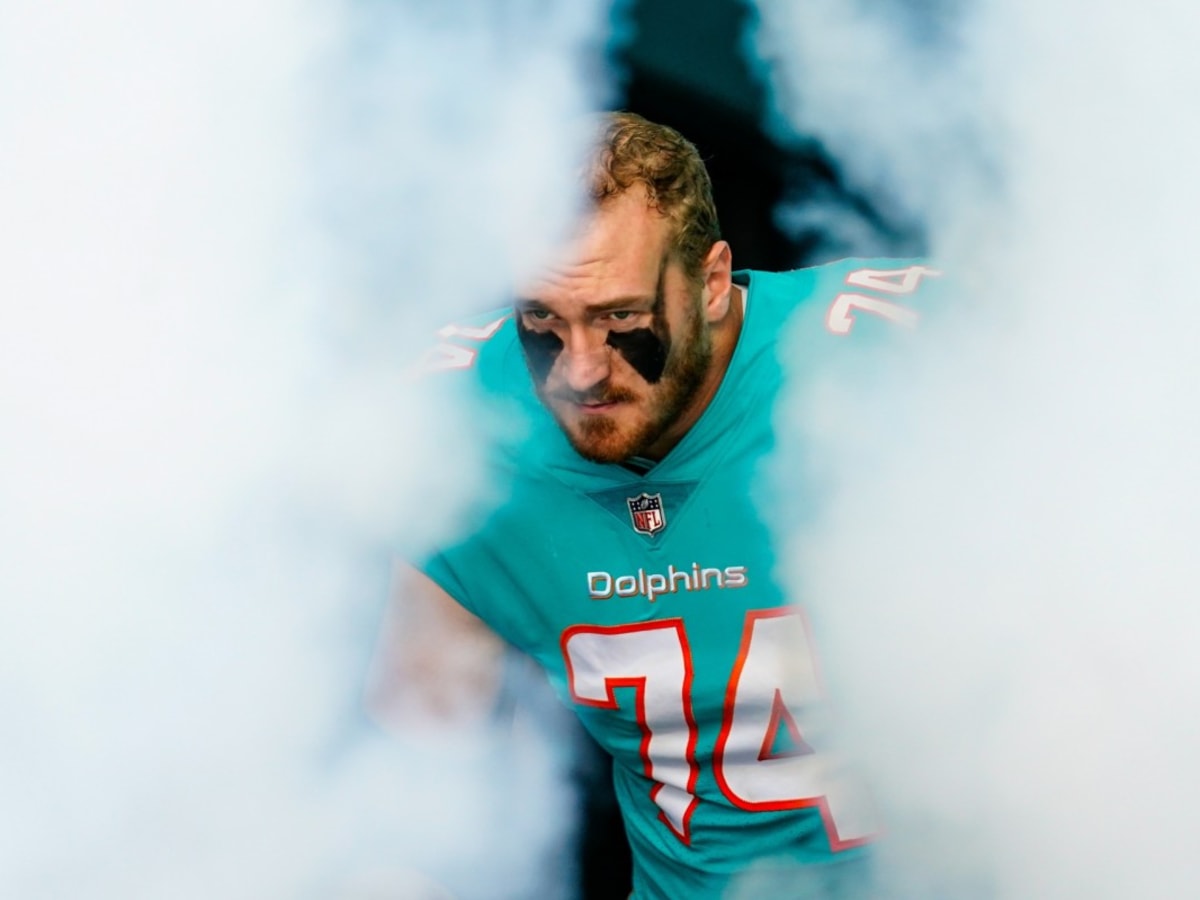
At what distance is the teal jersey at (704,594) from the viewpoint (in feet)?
7.53

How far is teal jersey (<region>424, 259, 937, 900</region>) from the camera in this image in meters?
2.29

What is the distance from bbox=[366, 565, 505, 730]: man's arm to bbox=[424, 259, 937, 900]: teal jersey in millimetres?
70

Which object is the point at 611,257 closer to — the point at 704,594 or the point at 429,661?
the point at 704,594

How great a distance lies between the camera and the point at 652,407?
7.20 feet

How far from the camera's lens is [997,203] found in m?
2.10

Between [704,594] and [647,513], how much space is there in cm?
16

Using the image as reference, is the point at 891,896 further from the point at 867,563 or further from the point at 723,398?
the point at 723,398

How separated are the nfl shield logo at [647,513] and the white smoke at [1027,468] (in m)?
0.23

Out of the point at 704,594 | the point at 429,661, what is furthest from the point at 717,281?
the point at 429,661

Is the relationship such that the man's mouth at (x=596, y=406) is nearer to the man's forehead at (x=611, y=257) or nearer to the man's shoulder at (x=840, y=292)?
the man's forehead at (x=611, y=257)

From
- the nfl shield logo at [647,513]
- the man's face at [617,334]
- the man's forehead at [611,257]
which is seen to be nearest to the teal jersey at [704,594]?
the nfl shield logo at [647,513]

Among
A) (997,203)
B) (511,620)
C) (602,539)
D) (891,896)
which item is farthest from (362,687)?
(997,203)

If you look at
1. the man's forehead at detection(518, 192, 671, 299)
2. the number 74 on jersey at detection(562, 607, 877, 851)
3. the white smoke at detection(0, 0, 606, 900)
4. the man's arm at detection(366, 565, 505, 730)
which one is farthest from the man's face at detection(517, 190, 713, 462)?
the man's arm at detection(366, 565, 505, 730)

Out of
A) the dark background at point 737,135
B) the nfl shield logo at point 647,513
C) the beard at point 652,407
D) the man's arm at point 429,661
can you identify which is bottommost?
the man's arm at point 429,661
